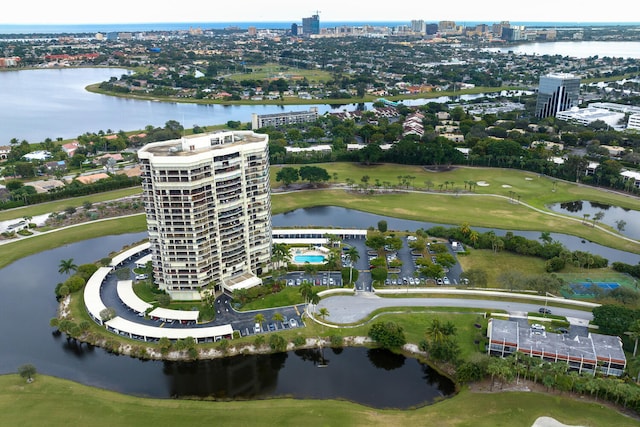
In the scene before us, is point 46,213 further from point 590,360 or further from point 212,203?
point 590,360

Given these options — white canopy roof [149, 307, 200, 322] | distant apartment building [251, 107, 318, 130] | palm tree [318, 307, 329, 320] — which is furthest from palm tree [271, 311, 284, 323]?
distant apartment building [251, 107, 318, 130]

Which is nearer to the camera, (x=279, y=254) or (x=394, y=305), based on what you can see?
(x=394, y=305)

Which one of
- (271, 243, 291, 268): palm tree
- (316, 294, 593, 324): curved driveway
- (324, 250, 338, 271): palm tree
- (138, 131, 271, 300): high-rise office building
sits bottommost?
(316, 294, 593, 324): curved driveway

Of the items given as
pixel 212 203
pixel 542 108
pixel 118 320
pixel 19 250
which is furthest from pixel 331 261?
pixel 542 108

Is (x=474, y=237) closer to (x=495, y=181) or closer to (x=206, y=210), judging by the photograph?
(x=495, y=181)

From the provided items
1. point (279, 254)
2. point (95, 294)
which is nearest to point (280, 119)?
point (279, 254)

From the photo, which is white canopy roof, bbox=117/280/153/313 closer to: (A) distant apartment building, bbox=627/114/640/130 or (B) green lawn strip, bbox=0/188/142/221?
(B) green lawn strip, bbox=0/188/142/221

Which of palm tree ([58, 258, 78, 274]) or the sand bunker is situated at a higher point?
palm tree ([58, 258, 78, 274])

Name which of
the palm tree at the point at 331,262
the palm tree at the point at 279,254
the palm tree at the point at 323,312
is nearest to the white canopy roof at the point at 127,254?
the palm tree at the point at 279,254
